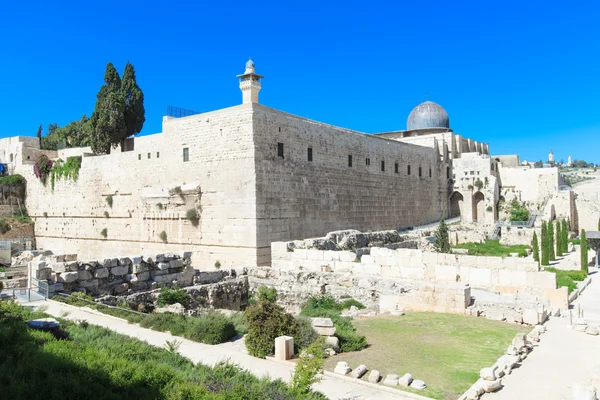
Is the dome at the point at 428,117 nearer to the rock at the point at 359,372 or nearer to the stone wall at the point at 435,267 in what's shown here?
the stone wall at the point at 435,267

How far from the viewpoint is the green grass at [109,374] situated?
4785 mm

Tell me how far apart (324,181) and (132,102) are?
13427 mm

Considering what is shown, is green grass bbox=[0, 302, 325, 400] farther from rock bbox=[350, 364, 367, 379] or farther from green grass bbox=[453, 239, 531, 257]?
green grass bbox=[453, 239, 531, 257]

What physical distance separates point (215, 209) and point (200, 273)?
4.96 m

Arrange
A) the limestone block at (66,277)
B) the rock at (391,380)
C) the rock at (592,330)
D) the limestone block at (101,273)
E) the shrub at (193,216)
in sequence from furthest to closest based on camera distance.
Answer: the shrub at (193,216) → the limestone block at (101,273) → the limestone block at (66,277) → the rock at (592,330) → the rock at (391,380)

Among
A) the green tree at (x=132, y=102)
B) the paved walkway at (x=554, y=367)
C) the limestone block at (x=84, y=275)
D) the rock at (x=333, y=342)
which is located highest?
the green tree at (x=132, y=102)

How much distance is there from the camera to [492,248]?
84.4 ft

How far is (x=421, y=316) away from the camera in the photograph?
32.2 feet

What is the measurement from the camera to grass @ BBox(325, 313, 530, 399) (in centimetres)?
635

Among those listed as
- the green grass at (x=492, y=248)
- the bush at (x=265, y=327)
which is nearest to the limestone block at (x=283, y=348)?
the bush at (x=265, y=327)

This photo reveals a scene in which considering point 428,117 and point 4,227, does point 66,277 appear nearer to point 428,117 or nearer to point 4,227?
point 4,227

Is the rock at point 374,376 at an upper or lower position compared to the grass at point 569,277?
upper

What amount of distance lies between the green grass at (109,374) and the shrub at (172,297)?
4.68m

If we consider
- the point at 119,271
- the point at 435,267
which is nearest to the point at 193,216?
the point at 119,271
